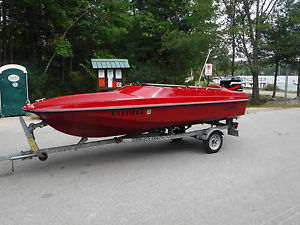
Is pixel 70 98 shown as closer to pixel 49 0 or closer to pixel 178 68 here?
pixel 49 0

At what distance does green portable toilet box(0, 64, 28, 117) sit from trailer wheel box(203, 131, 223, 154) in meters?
7.30

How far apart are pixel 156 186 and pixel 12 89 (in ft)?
26.0

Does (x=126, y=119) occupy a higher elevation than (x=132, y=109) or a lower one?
lower

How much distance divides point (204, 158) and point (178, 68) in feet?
47.8

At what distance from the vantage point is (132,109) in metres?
4.60

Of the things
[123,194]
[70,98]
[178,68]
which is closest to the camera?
[123,194]

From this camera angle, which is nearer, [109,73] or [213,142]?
[213,142]

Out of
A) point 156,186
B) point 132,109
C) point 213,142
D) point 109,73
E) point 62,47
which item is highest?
point 62,47

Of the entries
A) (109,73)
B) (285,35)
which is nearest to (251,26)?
(285,35)

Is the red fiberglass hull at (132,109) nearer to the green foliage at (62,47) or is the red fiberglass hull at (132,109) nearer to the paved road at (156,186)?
the paved road at (156,186)

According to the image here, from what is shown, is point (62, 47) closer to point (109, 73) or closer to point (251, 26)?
point (109, 73)

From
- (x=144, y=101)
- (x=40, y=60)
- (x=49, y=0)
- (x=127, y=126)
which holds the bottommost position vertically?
(x=127, y=126)

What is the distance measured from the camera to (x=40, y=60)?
16953 millimetres

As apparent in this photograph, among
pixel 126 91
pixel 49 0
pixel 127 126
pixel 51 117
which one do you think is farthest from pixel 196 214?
pixel 49 0
